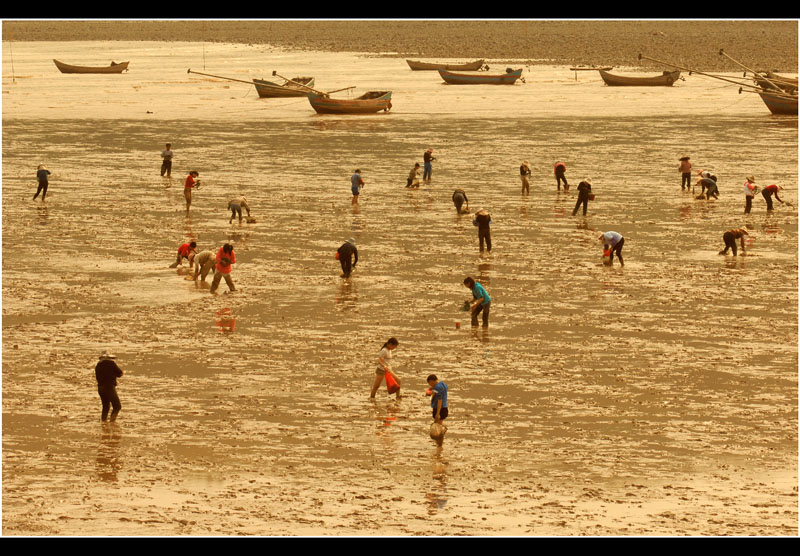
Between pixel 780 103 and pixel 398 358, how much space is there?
52.7m

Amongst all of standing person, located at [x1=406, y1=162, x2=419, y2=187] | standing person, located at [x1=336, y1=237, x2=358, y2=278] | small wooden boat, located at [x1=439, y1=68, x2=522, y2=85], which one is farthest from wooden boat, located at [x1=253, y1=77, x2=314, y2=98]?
standing person, located at [x1=336, y1=237, x2=358, y2=278]

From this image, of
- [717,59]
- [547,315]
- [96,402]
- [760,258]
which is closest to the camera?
[96,402]

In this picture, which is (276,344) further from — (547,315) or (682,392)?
(682,392)

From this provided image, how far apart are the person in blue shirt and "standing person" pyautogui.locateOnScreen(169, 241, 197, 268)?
12861 millimetres

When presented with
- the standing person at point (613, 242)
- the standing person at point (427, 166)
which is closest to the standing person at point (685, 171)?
the standing person at point (427, 166)

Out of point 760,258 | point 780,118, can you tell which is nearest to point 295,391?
point 760,258

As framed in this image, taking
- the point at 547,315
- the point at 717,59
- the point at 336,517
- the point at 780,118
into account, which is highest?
the point at 717,59

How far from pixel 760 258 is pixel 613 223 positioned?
19.3 ft

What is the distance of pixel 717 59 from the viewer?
12444 centimetres

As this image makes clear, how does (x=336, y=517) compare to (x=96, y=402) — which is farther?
(x=96, y=402)

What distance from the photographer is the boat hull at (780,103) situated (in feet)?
228

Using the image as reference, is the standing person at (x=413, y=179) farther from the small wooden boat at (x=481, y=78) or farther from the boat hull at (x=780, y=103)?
the small wooden boat at (x=481, y=78)

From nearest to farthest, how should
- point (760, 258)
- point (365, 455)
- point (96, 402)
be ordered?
point (365, 455), point (96, 402), point (760, 258)

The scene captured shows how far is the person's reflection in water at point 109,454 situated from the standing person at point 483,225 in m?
14.0
